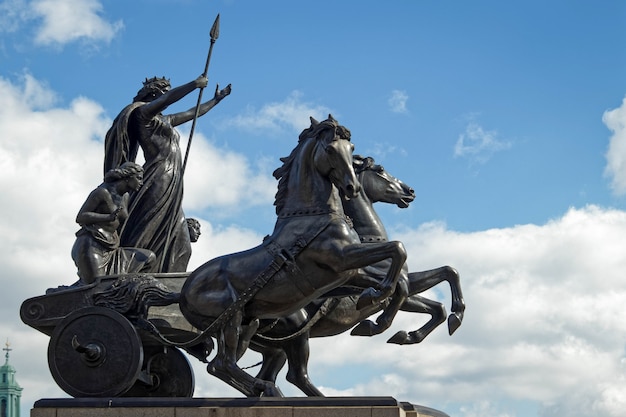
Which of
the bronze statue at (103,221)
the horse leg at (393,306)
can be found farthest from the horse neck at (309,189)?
the bronze statue at (103,221)

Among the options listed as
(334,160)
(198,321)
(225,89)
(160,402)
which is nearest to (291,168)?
(334,160)

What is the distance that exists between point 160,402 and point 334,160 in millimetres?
2862

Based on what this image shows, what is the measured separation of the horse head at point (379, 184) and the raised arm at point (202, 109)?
116 inches

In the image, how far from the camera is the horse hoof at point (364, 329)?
13.7 metres

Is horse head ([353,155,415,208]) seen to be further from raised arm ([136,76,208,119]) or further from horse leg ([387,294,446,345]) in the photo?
raised arm ([136,76,208,119])

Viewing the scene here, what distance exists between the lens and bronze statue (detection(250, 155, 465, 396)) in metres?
13.3

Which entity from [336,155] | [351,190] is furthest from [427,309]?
[336,155]

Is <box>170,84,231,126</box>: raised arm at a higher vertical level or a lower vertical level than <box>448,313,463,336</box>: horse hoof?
higher

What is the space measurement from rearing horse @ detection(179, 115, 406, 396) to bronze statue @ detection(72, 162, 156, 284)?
6.24 ft

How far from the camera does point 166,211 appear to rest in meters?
15.7

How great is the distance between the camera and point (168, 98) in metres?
15.6

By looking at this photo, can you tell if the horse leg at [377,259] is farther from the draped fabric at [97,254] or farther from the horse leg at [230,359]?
the draped fabric at [97,254]

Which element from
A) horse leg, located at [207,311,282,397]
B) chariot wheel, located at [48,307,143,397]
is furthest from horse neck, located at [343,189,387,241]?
chariot wheel, located at [48,307,143,397]

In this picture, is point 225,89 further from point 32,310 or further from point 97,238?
point 32,310
